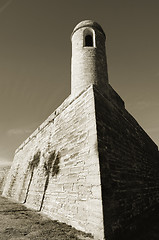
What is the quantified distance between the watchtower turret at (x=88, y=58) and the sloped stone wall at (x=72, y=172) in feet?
3.25

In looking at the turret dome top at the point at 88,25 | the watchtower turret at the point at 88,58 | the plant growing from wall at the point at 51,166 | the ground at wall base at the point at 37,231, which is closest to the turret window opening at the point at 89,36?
the watchtower turret at the point at 88,58

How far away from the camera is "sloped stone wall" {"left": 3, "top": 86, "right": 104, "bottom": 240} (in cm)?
329

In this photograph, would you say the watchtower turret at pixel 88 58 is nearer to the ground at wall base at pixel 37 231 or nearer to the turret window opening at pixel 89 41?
the turret window opening at pixel 89 41

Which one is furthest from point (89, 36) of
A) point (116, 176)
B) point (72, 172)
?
point (116, 176)

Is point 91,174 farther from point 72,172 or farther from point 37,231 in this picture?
point 37,231

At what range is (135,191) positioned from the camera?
4578 mm

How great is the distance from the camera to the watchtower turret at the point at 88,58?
6062mm

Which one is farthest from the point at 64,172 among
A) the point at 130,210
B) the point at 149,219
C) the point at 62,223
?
the point at 149,219

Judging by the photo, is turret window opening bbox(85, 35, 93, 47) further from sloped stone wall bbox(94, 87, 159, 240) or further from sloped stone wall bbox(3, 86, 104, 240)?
sloped stone wall bbox(94, 87, 159, 240)

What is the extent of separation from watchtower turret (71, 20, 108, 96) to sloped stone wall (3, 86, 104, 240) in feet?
3.25

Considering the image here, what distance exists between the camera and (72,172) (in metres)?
4.14

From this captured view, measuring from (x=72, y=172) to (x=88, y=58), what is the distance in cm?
481

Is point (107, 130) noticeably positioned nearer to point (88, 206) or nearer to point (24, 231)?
point (88, 206)

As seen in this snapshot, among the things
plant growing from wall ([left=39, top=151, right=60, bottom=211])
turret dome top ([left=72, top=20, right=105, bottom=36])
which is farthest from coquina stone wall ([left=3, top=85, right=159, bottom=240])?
turret dome top ([left=72, top=20, right=105, bottom=36])
